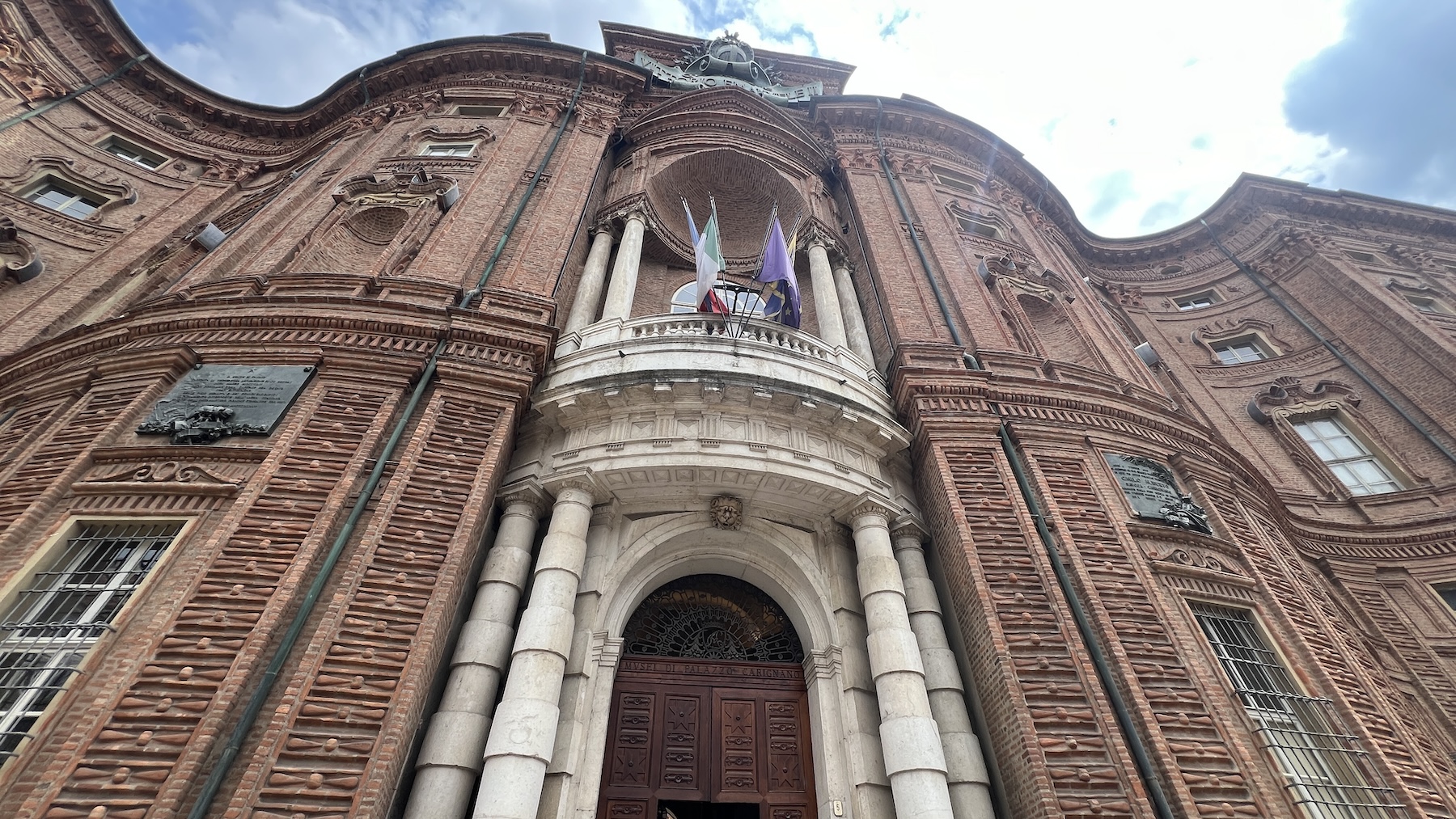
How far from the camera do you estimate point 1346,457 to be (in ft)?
50.9

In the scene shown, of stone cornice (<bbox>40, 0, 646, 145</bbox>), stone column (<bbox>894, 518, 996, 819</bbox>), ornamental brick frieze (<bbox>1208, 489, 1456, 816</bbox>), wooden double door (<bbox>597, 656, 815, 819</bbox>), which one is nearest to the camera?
stone column (<bbox>894, 518, 996, 819</bbox>)

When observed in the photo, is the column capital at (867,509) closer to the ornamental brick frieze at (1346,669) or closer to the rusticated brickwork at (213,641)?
the ornamental brick frieze at (1346,669)

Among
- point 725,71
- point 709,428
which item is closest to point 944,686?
point 709,428

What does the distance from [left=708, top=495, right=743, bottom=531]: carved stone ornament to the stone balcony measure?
0.37 ft

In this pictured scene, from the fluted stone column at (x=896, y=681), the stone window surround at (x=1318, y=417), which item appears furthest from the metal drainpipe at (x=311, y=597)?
the stone window surround at (x=1318, y=417)

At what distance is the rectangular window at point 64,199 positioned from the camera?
15.7 m

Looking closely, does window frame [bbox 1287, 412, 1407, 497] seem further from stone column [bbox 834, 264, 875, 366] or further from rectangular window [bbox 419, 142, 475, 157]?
rectangular window [bbox 419, 142, 475, 157]

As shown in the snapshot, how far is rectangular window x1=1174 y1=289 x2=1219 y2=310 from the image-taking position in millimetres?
21797

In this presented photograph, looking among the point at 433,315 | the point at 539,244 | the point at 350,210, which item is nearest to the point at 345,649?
the point at 433,315

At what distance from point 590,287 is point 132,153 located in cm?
1637

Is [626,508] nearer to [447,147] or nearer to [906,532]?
[906,532]

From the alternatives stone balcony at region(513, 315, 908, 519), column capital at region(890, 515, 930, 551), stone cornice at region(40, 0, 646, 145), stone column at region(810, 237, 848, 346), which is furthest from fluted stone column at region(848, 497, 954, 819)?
stone cornice at region(40, 0, 646, 145)

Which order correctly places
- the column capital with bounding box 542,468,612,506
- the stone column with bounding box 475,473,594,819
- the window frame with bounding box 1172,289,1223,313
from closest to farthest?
the stone column with bounding box 475,473,594,819 → the column capital with bounding box 542,468,612,506 → the window frame with bounding box 1172,289,1223,313

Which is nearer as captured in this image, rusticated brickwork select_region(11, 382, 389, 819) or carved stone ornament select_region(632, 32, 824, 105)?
rusticated brickwork select_region(11, 382, 389, 819)
